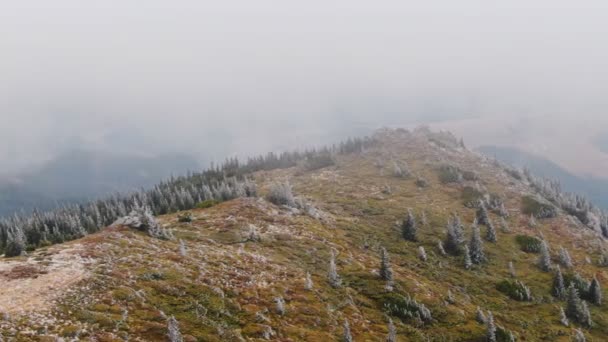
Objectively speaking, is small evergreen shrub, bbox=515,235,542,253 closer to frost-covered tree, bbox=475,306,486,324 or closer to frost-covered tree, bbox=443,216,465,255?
frost-covered tree, bbox=443,216,465,255

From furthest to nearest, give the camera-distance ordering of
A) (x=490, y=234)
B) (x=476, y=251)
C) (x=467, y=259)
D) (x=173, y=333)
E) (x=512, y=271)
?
(x=490, y=234), (x=476, y=251), (x=512, y=271), (x=467, y=259), (x=173, y=333)

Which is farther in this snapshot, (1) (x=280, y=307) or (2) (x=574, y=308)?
(2) (x=574, y=308)

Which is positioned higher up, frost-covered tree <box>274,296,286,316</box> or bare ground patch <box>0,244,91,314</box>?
bare ground patch <box>0,244,91,314</box>

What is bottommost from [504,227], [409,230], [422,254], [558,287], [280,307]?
[504,227]

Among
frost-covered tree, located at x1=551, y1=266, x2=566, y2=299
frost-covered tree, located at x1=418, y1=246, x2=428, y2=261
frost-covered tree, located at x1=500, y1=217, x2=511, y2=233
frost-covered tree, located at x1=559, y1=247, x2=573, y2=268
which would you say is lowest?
frost-covered tree, located at x1=559, y1=247, x2=573, y2=268

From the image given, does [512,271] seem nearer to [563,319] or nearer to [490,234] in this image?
[563,319]

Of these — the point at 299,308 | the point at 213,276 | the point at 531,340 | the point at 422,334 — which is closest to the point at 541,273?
the point at 531,340

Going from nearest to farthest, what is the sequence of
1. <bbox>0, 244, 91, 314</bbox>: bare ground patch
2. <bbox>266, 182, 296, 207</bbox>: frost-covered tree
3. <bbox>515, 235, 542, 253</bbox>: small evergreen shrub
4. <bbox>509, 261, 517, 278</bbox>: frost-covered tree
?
<bbox>0, 244, 91, 314</bbox>: bare ground patch < <bbox>509, 261, 517, 278</bbox>: frost-covered tree < <bbox>266, 182, 296, 207</bbox>: frost-covered tree < <bbox>515, 235, 542, 253</bbox>: small evergreen shrub

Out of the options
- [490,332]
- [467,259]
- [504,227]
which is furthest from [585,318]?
[504,227]

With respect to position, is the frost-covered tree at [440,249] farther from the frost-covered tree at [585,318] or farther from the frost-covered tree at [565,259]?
the frost-covered tree at [565,259]

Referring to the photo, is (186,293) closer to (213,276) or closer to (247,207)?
(213,276)

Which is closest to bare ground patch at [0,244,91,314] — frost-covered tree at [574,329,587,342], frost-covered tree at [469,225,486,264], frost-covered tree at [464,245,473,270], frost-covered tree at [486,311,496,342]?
frost-covered tree at [486,311,496,342]
